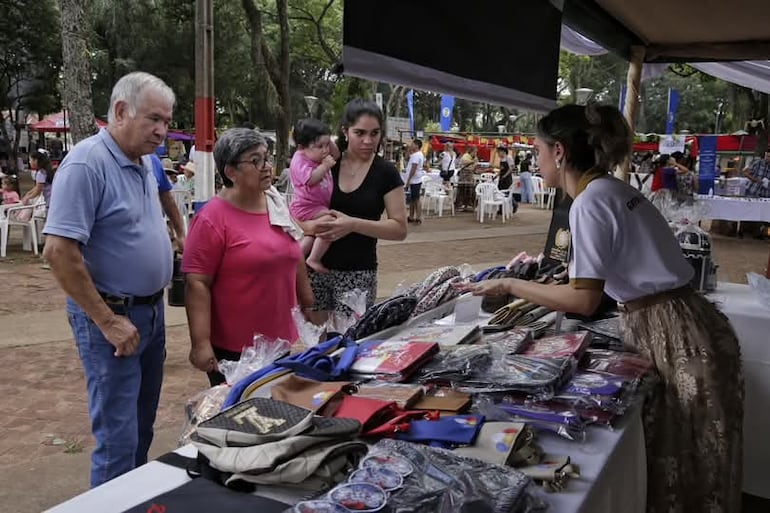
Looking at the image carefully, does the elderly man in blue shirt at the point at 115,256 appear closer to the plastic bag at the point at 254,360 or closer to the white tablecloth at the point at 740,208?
the plastic bag at the point at 254,360

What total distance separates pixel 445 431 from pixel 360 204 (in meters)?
1.86

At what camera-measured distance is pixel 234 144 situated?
8.80 feet

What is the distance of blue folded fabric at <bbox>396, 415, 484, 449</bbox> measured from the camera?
153 centimetres

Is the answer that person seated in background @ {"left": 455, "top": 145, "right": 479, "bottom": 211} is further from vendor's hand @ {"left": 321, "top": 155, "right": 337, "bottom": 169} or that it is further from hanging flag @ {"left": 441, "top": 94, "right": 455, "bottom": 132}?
vendor's hand @ {"left": 321, "top": 155, "right": 337, "bottom": 169}

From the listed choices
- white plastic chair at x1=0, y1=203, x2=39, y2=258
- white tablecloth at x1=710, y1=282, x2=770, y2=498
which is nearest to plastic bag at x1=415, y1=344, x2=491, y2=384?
white tablecloth at x1=710, y1=282, x2=770, y2=498

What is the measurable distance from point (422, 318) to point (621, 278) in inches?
35.6

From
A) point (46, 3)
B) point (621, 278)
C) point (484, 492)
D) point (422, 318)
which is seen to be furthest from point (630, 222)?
point (46, 3)

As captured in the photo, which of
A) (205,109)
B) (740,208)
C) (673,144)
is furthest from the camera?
(673,144)

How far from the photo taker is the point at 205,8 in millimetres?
6797

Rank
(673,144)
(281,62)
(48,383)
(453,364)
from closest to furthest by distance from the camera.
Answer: (453,364) → (48,383) → (281,62) → (673,144)

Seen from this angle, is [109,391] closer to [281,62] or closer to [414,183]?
[414,183]

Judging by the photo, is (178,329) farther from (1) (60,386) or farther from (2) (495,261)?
(2) (495,261)

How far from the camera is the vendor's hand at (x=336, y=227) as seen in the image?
9.83 feet

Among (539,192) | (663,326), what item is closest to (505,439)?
(663,326)
